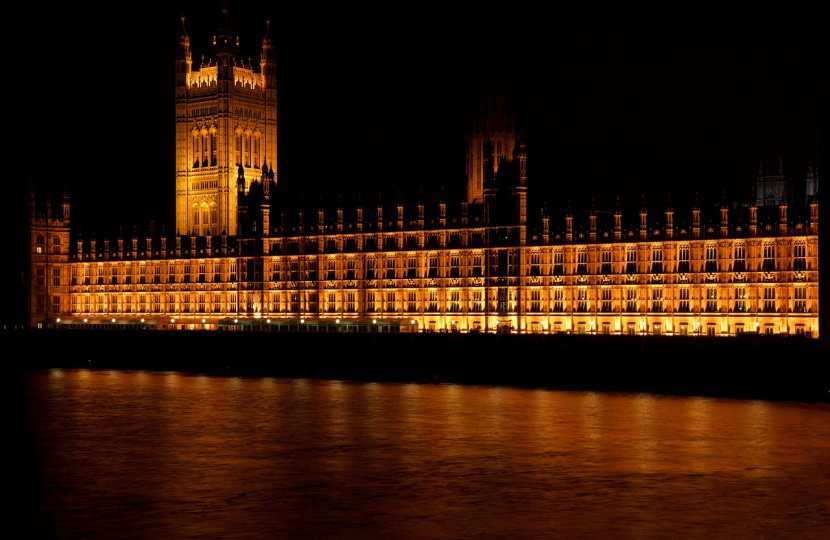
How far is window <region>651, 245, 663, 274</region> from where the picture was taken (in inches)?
3243

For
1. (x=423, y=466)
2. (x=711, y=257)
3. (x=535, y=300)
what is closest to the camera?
(x=423, y=466)

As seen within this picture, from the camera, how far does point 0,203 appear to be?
11619cm

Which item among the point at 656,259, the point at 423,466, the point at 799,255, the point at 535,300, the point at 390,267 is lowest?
the point at 423,466

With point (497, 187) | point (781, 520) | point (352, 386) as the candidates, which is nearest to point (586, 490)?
point (781, 520)

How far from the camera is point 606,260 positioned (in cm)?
8475

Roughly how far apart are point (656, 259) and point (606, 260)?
11.7ft

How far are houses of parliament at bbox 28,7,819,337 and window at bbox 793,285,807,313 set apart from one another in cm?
14

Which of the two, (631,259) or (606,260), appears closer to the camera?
(631,259)

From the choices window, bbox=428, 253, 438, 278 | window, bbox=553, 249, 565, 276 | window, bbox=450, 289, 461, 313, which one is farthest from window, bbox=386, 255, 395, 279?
window, bbox=553, 249, 565, 276

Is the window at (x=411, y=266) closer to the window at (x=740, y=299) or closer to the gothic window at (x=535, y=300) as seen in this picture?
the gothic window at (x=535, y=300)

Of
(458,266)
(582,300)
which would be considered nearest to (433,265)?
(458,266)

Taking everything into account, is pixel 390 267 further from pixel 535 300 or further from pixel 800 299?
pixel 800 299

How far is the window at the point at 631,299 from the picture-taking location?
83.6 metres

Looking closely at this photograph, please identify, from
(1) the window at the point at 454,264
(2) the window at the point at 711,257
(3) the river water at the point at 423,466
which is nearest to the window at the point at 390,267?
(1) the window at the point at 454,264
